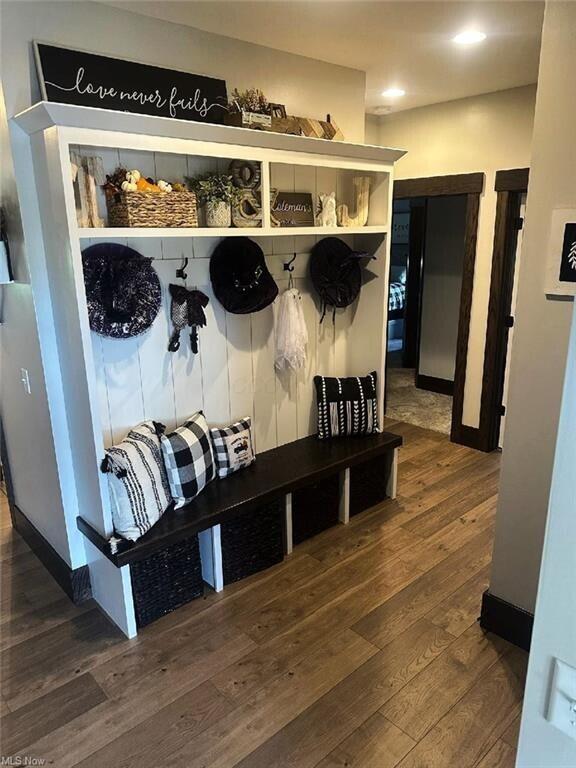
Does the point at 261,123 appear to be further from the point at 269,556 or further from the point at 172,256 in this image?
the point at 269,556

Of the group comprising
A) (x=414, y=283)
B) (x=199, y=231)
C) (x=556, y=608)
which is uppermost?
(x=199, y=231)

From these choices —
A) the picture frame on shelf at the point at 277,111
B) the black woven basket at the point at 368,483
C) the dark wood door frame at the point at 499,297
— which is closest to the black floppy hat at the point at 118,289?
the picture frame on shelf at the point at 277,111

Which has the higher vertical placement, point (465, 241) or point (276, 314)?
point (465, 241)

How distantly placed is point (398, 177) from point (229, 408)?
266 centimetres

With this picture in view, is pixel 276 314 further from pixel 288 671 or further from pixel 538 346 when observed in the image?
pixel 288 671

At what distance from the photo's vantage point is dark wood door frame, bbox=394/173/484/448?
13.1 feet

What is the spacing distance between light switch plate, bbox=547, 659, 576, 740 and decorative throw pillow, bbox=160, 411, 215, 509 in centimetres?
196

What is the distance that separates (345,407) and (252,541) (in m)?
1.05

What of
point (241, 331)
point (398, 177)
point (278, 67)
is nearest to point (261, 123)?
point (278, 67)

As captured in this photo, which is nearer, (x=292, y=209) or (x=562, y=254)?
(x=562, y=254)

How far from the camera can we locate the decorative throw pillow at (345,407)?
3354 mm

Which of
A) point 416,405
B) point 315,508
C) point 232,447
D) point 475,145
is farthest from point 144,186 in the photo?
point 416,405

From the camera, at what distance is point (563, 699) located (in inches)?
29.8

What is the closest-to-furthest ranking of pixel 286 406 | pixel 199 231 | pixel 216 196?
1. pixel 199 231
2. pixel 216 196
3. pixel 286 406
